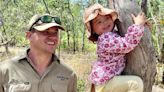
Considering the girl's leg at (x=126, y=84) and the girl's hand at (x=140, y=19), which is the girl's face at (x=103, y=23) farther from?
the girl's leg at (x=126, y=84)

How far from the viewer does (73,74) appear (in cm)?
294

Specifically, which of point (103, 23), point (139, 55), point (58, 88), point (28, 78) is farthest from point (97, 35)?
point (28, 78)

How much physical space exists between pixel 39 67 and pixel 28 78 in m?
0.13

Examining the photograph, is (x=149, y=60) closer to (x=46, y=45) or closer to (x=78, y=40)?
(x=46, y=45)

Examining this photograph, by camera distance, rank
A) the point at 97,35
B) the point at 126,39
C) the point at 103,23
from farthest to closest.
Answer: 1. the point at 97,35
2. the point at 103,23
3. the point at 126,39

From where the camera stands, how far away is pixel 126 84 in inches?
108

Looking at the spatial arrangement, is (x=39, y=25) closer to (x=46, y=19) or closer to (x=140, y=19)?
(x=46, y=19)

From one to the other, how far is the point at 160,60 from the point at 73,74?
954cm

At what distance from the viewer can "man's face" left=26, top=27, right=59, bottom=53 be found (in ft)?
8.90

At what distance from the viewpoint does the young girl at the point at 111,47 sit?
2705 mm

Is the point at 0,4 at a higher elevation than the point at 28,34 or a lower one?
lower

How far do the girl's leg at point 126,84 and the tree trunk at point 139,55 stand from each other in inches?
2.9

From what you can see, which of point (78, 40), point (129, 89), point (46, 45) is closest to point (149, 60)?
point (129, 89)

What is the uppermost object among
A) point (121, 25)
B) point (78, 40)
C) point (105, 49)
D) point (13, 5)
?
point (121, 25)
